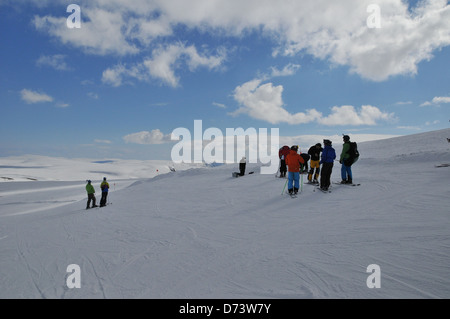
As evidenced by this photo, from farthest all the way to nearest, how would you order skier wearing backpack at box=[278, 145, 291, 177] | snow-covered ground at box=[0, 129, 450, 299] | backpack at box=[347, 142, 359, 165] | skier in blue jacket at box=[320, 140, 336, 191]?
skier wearing backpack at box=[278, 145, 291, 177]
backpack at box=[347, 142, 359, 165]
skier in blue jacket at box=[320, 140, 336, 191]
snow-covered ground at box=[0, 129, 450, 299]

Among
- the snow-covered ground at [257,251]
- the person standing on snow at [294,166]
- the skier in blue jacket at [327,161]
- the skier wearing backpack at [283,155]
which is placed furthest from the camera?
the skier wearing backpack at [283,155]

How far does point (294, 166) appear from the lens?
973 cm

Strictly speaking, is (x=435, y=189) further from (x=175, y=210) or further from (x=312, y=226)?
(x=175, y=210)

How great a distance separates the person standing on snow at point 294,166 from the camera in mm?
9587

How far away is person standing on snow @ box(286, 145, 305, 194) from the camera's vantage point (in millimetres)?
9587

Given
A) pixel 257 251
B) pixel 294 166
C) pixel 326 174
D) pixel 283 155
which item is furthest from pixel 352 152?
pixel 257 251

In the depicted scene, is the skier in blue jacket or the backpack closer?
the skier in blue jacket

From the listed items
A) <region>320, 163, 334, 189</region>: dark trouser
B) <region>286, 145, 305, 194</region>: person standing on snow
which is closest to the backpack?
<region>320, 163, 334, 189</region>: dark trouser

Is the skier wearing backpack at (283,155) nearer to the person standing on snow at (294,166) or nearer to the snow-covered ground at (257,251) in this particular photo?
the person standing on snow at (294,166)

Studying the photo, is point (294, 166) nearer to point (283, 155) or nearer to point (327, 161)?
Result: point (327, 161)

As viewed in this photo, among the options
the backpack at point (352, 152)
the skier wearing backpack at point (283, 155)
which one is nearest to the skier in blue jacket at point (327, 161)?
the backpack at point (352, 152)

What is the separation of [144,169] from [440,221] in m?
117

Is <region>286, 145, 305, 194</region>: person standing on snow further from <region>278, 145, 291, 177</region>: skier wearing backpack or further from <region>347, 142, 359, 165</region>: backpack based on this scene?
<region>278, 145, 291, 177</region>: skier wearing backpack
